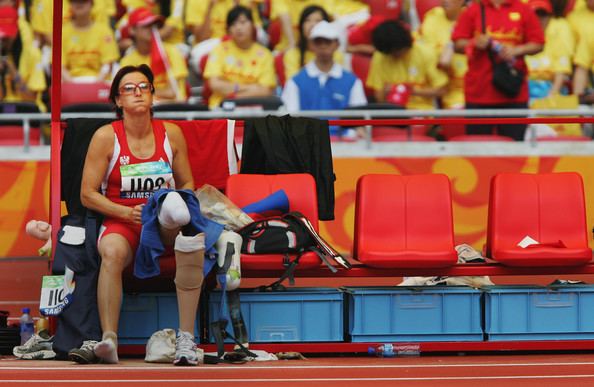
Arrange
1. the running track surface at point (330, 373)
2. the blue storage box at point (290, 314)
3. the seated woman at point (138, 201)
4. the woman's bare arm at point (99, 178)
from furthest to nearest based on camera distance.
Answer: the blue storage box at point (290, 314) < the woman's bare arm at point (99, 178) < the seated woman at point (138, 201) < the running track surface at point (330, 373)

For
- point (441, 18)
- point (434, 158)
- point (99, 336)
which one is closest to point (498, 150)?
point (434, 158)

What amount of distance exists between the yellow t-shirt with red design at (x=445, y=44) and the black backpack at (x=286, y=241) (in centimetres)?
558

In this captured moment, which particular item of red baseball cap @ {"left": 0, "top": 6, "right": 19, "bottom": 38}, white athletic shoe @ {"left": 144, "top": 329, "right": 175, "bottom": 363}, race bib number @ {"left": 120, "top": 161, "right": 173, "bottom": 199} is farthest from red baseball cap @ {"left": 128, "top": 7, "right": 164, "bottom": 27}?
white athletic shoe @ {"left": 144, "top": 329, "right": 175, "bottom": 363}

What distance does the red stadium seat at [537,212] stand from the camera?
971 cm

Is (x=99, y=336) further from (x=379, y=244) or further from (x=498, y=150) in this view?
(x=498, y=150)

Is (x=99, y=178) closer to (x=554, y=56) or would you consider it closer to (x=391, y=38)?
(x=391, y=38)

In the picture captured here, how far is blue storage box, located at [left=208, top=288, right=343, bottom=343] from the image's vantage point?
915 centimetres

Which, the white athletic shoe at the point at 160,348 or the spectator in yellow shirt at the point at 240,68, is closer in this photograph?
the white athletic shoe at the point at 160,348

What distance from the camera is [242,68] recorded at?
1421 centimetres

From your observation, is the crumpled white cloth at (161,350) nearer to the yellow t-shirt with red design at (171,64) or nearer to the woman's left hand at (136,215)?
the woman's left hand at (136,215)

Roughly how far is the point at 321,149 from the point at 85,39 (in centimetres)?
531

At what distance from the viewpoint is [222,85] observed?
14.2m

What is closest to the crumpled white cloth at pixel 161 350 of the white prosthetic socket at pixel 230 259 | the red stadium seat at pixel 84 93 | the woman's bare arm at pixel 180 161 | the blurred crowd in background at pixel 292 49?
the white prosthetic socket at pixel 230 259

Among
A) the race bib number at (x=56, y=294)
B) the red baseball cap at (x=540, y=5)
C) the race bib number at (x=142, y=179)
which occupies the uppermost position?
the red baseball cap at (x=540, y=5)
